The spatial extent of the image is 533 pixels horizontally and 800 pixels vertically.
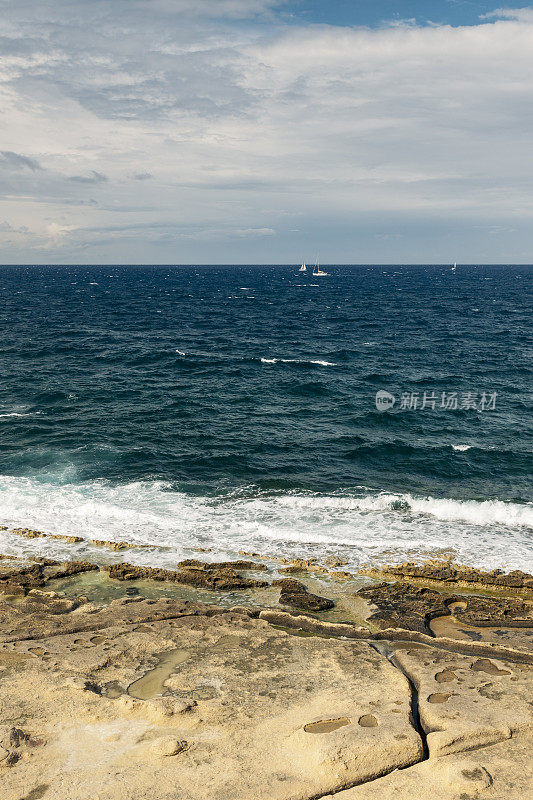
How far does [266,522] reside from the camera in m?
27.6

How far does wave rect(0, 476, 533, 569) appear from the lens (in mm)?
24703

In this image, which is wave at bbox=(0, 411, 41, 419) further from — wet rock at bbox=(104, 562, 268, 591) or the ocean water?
wet rock at bbox=(104, 562, 268, 591)

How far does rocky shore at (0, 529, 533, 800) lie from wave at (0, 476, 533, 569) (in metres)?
2.33

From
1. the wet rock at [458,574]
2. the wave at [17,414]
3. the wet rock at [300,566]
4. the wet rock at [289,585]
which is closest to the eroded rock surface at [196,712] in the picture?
the wet rock at [289,585]

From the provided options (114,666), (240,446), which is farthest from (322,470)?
(114,666)

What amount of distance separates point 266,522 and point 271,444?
11.5 metres

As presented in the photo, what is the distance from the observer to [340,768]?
10914 mm

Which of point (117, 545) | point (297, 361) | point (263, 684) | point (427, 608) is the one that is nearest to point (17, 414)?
point (117, 545)

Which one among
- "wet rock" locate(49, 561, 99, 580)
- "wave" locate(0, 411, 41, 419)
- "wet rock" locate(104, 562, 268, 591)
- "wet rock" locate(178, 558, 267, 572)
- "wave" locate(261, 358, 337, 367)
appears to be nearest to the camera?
"wet rock" locate(104, 562, 268, 591)

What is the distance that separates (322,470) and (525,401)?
24.6 metres

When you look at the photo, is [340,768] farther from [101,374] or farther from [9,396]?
[101,374]

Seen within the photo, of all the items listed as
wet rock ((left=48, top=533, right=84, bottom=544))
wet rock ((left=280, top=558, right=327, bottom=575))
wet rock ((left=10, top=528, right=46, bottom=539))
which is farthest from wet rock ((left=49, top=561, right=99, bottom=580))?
wet rock ((left=280, top=558, right=327, bottom=575))

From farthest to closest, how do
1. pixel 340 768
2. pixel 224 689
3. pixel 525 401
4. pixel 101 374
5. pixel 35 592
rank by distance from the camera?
pixel 101 374 < pixel 525 401 < pixel 35 592 < pixel 224 689 < pixel 340 768

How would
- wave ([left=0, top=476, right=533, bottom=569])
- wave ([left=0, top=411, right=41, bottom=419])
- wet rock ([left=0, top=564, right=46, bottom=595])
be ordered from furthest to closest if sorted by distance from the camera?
wave ([left=0, top=411, right=41, bottom=419]) → wave ([left=0, top=476, right=533, bottom=569]) → wet rock ([left=0, top=564, right=46, bottom=595])
